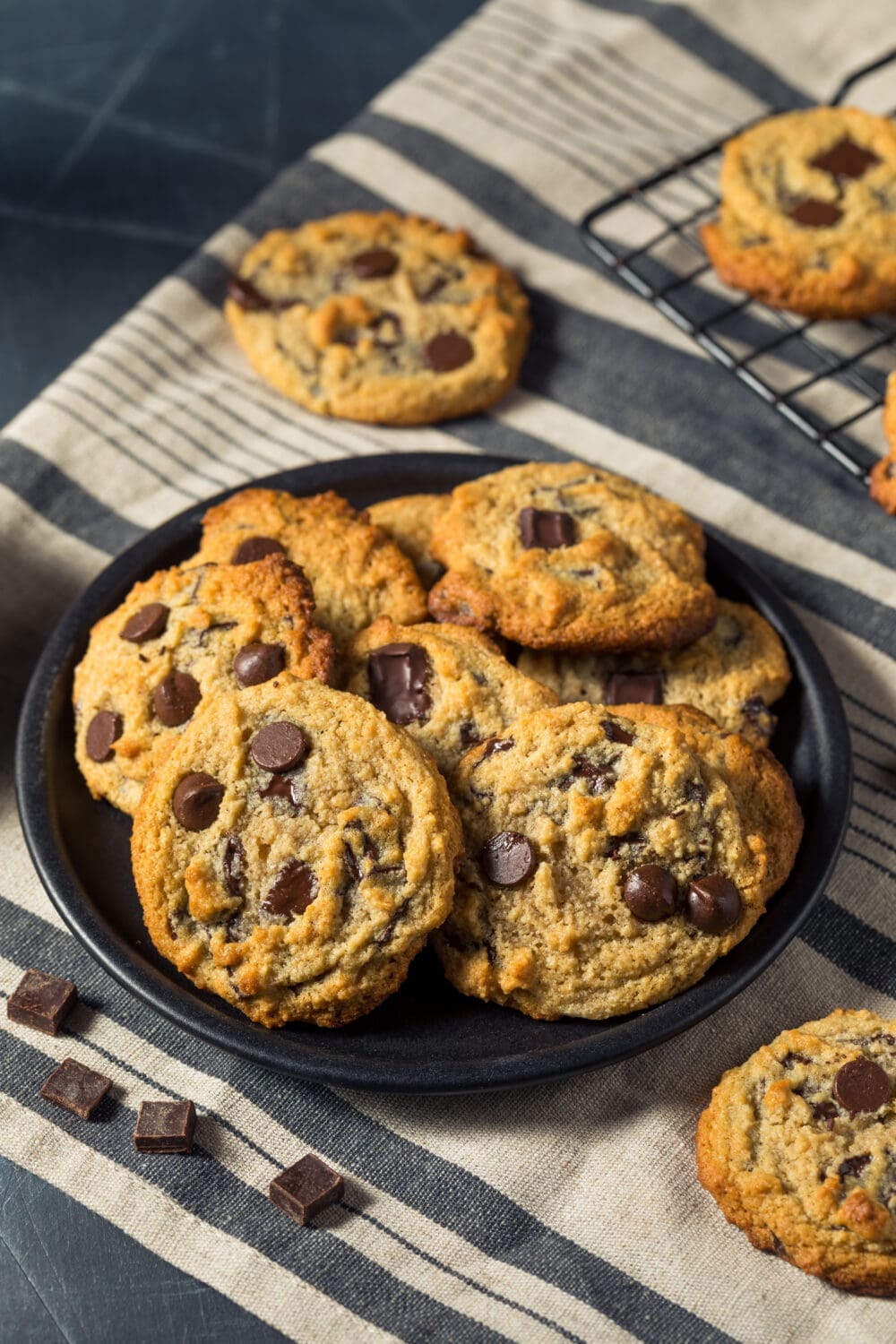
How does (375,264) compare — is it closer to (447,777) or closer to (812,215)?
(812,215)

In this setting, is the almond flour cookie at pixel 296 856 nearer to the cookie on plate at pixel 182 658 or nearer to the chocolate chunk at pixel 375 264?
the cookie on plate at pixel 182 658

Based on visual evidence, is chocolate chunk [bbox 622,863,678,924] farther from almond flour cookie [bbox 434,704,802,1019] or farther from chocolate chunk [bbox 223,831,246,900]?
chocolate chunk [bbox 223,831,246,900]

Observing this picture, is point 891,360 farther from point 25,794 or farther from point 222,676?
Answer: point 25,794

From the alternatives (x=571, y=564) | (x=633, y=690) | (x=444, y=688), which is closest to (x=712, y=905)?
(x=633, y=690)

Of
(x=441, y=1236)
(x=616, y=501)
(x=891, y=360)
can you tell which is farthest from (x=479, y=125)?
(x=441, y=1236)

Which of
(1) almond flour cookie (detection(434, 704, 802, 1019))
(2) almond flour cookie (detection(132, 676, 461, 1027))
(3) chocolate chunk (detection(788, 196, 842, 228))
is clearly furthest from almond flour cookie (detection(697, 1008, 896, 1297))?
(3) chocolate chunk (detection(788, 196, 842, 228))

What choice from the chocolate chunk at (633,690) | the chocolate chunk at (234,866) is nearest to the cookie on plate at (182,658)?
the chocolate chunk at (234,866)
